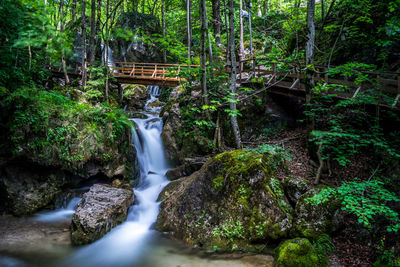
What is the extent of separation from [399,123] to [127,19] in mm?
24329

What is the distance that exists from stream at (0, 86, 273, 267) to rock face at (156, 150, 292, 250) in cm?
39

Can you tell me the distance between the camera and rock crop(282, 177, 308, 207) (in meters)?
5.64

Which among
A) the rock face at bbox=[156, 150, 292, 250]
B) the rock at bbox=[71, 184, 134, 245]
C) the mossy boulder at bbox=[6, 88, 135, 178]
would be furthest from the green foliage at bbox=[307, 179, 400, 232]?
the mossy boulder at bbox=[6, 88, 135, 178]

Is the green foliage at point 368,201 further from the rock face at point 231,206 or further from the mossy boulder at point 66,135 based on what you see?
the mossy boulder at point 66,135

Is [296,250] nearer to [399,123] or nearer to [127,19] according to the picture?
[399,123]

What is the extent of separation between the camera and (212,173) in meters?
6.39

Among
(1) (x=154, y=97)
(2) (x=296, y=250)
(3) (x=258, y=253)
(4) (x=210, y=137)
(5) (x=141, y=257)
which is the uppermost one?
(1) (x=154, y=97)

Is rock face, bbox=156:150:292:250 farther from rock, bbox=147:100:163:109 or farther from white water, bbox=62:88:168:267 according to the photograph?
rock, bbox=147:100:163:109

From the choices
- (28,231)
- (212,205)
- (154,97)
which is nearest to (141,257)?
(212,205)

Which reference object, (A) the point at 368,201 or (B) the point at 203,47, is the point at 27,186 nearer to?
(B) the point at 203,47

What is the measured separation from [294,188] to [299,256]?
1.83 metres

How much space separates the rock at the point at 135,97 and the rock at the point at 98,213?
35.0 feet

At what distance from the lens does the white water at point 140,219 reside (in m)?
5.21

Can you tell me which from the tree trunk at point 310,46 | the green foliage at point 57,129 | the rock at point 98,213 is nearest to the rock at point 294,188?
the tree trunk at point 310,46
